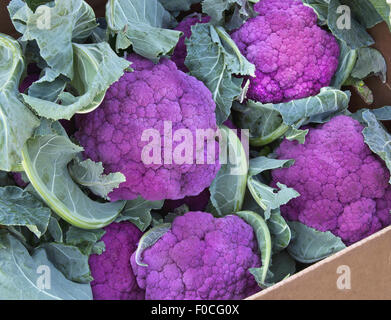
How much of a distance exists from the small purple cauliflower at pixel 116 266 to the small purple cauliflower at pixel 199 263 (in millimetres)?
31

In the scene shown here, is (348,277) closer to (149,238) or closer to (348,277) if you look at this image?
(348,277)

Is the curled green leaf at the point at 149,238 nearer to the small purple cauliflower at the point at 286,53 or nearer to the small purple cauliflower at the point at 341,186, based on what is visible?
the small purple cauliflower at the point at 341,186

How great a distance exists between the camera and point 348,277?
3.14ft

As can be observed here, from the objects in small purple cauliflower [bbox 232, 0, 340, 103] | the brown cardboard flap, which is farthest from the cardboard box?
small purple cauliflower [bbox 232, 0, 340, 103]

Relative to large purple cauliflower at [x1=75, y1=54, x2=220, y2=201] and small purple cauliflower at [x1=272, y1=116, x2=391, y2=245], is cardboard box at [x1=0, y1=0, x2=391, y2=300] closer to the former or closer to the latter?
small purple cauliflower at [x1=272, y1=116, x2=391, y2=245]

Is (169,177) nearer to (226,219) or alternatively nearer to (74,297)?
(226,219)

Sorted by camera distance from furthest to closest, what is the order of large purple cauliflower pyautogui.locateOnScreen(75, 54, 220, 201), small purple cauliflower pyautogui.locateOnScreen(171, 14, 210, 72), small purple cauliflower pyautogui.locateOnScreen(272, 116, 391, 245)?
small purple cauliflower pyautogui.locateOnScreen(171, 14, 210, 72) → small purple cauliflower pyautogui.locateOnScreen(272, 116, 391, 245) → large purple cauliflower pyautogui.locateOnScreen(75, 54, 220, 201)

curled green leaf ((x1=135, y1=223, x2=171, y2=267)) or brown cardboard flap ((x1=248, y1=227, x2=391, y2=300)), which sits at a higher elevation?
brown cardboard flap ((x1=248, y1=227, x2=391, y2=300))

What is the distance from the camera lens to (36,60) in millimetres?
1141

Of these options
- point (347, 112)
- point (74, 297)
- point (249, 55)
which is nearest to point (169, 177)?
point (74, 297)

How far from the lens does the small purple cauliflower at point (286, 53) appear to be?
4.37ft

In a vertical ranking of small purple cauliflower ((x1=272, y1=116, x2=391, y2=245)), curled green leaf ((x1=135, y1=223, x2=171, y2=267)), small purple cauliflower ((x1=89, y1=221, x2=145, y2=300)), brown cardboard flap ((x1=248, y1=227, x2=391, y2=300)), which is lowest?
small purple cauliflower ((x1=89, y1=221, x2=145, y2=300))

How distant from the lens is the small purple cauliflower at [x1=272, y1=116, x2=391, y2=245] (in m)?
1.25

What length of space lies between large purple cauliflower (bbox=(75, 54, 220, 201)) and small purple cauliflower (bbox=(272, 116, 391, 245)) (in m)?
0.25
